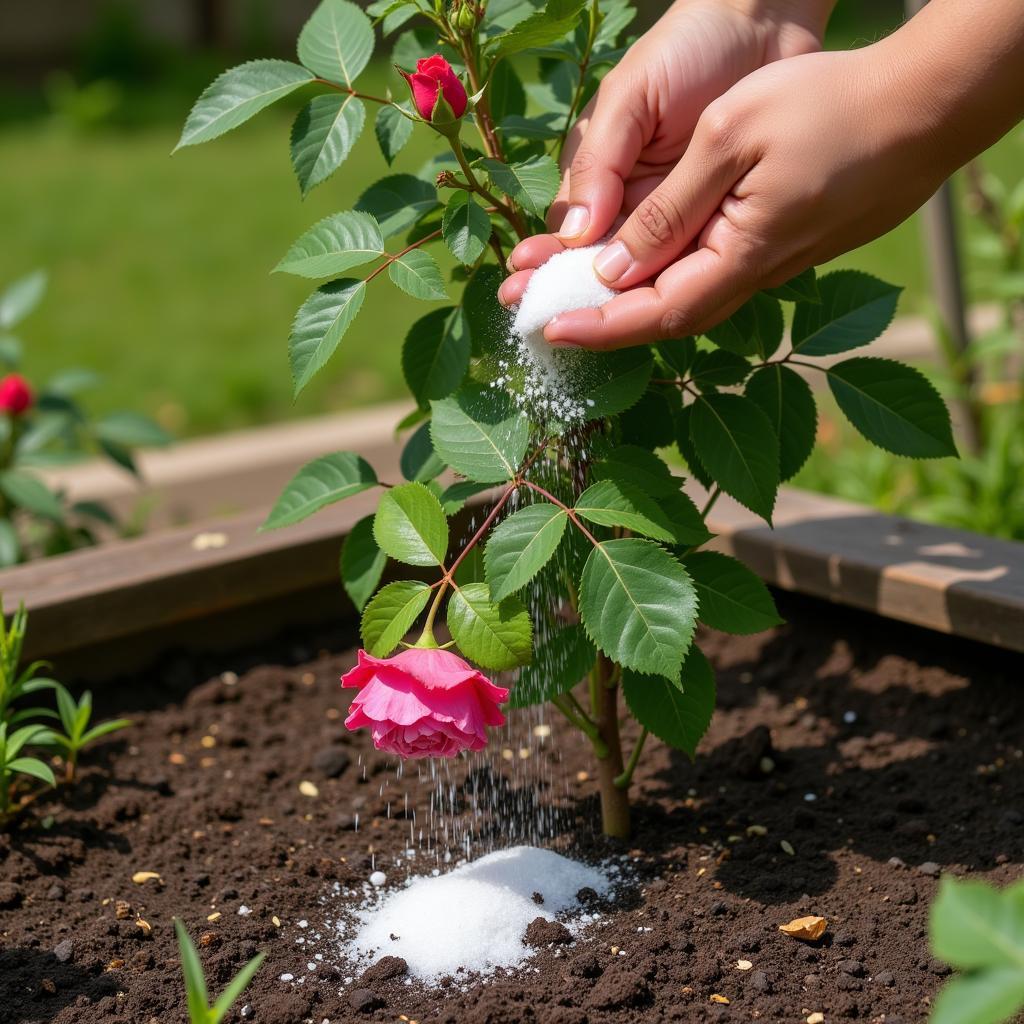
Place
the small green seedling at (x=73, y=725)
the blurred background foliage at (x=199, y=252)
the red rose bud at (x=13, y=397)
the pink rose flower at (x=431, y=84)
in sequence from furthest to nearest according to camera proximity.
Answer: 1. the blurred background foliage at (x=199, y=252)
2. the red rose bud at (x=13, y=397)
3. the small green seedling at (x=73, y=725)
4. the pink rose flower at (x=431, y=84)

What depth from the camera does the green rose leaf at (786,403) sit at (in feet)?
5.80

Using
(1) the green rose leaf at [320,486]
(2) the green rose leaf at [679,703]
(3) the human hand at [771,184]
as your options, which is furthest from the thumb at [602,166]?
(2) the green rose leaf at [679,703]

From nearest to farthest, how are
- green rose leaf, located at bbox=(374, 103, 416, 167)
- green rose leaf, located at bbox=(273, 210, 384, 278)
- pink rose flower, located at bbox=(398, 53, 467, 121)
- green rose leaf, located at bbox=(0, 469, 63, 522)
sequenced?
pink rose flower, located at bbox=(398, 53, 467, 121), green rose leaf, located at bbox=(273, 210, 384, 278), green rose leaf, located at bbox=(374, 103, 416, 167), green rose leaf, located at bbox=(0, 469, 63, 522)

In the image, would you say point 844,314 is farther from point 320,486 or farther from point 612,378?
point 320,486

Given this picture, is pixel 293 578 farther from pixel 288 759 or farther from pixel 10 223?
pixel 10 223

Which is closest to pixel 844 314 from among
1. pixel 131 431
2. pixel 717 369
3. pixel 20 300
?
pixel 717 369

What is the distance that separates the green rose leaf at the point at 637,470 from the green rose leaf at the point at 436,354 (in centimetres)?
24

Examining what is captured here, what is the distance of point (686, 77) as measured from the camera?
1737 millimetres

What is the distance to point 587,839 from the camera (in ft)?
6.19

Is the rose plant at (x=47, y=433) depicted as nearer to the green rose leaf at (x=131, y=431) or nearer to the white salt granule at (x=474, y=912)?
the green rose leaf at (x=131, y=431)

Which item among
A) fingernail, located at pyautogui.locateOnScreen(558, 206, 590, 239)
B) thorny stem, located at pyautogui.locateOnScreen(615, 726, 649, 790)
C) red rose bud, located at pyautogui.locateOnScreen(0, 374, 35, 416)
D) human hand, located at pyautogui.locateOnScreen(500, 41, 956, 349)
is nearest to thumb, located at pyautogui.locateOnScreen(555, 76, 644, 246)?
fingernail, located at pyautogui.locateOnScreen(558, 206, 590, 239)

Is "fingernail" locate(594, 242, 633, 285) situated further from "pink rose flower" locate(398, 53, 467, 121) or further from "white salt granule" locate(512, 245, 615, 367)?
"pink rose flower" locate(398, 53, 467, 121)

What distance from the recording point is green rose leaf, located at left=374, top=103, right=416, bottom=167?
157cm

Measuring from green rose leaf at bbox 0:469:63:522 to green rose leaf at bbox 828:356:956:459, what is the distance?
1632 millimetres
